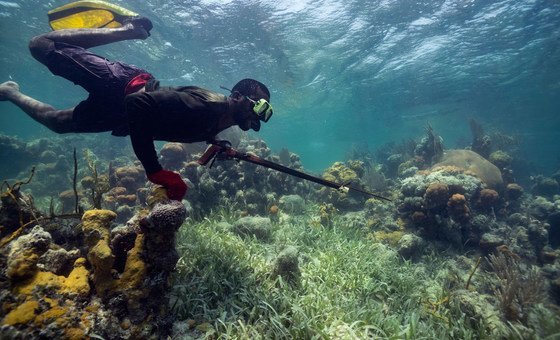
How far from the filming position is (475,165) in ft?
43.9

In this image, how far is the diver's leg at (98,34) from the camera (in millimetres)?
4695

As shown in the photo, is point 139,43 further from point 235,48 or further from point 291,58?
point 291,58

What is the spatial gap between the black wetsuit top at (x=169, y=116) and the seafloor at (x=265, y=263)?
0.66 metres

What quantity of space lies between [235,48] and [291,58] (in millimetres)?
4615

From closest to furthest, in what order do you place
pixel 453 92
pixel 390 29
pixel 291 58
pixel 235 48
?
pixel 390 29 → pixel 235 48 → pixel 291 58 → pixel 453 92

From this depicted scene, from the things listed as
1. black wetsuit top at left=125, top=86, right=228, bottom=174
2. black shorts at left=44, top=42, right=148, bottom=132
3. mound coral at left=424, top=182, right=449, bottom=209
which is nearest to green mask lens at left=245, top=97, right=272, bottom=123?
black wetsuit top at left=125, top=86, right=228, bottom=174

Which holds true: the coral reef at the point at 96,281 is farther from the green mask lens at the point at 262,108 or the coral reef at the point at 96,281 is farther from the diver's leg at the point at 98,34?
the diver's leg at the point at 98,34

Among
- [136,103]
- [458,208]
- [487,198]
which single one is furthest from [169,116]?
[487,198]

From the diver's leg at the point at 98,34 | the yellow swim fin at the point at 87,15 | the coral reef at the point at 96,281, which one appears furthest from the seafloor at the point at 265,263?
the yellow swim fin at the point at 87,15

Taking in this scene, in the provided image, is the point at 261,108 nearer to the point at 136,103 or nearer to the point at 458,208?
the point at 136,103

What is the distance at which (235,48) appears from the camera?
21219 mm

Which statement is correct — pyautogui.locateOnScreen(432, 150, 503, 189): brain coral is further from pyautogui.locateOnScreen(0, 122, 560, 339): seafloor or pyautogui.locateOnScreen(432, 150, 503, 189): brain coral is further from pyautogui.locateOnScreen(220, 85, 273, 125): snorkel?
pyautogui.locateOnScreen(220, 85, 273, 125): snorkel

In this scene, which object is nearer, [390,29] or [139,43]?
[390,29]

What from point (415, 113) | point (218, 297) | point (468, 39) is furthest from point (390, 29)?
point (415, 113)
